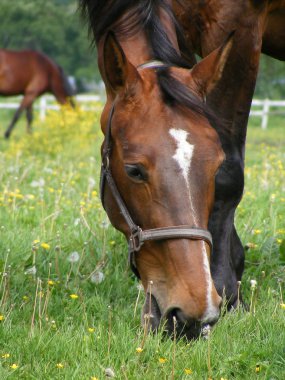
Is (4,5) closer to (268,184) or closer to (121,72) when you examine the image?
(268,184)

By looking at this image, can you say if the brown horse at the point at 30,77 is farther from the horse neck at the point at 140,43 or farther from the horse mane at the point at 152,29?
the horse neck at the point at 140,43

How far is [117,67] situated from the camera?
11.1 ft

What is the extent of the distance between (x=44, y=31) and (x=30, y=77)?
2507cm

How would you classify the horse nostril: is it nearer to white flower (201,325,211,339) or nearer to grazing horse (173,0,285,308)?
white flower (201,325,211,339)

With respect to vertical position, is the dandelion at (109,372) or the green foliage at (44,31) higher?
the dandelion at (109,372)

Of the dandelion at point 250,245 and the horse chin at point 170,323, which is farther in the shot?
the dandelion at point 250,245

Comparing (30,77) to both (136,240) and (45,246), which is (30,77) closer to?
(45,246)

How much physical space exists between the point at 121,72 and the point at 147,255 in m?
0.82

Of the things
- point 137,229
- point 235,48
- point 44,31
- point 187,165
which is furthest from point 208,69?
point 44,31

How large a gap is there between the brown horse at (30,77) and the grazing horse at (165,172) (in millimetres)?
16776

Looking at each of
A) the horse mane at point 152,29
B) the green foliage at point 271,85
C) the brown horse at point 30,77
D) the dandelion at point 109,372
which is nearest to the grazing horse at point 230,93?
the horse mane at point 152,29

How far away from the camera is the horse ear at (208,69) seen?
338 cm

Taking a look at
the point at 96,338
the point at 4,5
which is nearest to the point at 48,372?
the point at 96,338

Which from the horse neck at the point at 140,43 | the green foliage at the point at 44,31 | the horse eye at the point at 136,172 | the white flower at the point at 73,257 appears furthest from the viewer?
the green foliage at the point at 44,31
